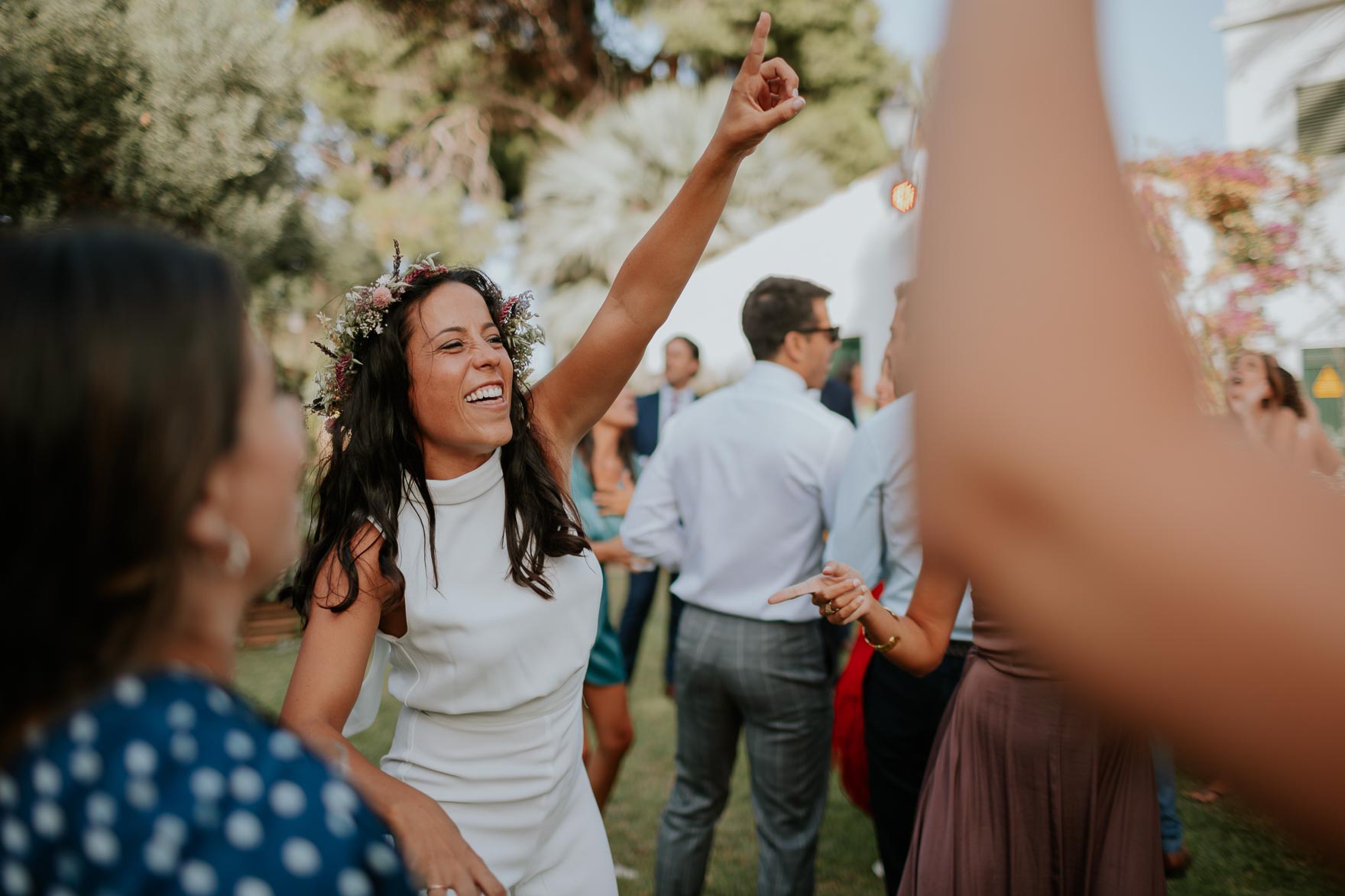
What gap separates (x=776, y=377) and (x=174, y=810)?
339cm

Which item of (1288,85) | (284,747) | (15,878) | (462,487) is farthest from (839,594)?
(1288,85)

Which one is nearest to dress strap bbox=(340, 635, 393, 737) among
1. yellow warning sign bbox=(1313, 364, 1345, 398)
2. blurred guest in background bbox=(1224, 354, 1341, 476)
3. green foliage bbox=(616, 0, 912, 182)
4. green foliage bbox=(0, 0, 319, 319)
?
blurred guest in background bbox=(1224, 354, 1341, 476)

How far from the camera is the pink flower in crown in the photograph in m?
2.61

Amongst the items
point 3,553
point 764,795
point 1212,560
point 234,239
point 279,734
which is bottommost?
point 764,795

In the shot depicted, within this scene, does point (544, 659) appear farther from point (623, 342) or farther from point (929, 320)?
point (929, 320)

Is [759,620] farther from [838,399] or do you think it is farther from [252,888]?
[838,399]

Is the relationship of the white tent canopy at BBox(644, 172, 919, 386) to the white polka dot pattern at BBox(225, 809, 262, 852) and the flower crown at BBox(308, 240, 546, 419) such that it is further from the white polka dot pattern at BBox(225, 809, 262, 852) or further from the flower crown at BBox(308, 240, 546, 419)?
the white polka dot pattern at BBox(225, 809, 262, 852)

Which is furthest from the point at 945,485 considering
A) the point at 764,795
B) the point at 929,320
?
the point at 764,795

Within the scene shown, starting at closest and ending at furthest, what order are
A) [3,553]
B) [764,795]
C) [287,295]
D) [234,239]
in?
[3,553]
[764,795]
[234,239]
[287,295]

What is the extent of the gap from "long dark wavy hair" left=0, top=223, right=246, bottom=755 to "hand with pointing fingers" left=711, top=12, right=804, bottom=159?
1.23m

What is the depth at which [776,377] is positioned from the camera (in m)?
4.05

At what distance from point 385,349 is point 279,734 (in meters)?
1.71

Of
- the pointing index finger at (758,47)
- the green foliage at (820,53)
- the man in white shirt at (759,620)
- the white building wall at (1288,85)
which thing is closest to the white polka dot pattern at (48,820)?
the pointing index finger at (758,47)

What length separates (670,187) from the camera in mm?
16703
